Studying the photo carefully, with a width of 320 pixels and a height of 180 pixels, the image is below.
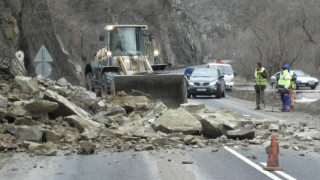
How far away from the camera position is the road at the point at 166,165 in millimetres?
9320

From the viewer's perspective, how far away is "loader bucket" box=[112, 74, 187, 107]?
20.3 m

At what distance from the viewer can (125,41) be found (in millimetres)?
23766

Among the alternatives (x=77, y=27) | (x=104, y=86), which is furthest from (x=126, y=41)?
(x=77, y=27)

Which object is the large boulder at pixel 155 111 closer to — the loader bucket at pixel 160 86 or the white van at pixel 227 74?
the loader bucket at pixel 160 86

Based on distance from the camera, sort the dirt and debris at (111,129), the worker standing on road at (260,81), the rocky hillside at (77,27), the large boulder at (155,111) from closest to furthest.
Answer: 1. the dirt and debris at (111,129)
2. the large boulder at (155,111)
3. the worker standing on road at (260,81)
4. the rocky hillside at (77,27)

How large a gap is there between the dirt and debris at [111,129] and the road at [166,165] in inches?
19.5

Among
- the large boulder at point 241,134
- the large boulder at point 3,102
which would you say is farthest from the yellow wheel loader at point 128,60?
the large boulder at point 241,134

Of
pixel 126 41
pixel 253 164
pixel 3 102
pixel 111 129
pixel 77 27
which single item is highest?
pixel 77 27

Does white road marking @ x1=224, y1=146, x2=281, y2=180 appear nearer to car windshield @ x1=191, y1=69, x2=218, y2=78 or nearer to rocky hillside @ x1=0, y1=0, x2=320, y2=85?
rocky hillside @ x1=0, y1=0, x2=320, y2=85

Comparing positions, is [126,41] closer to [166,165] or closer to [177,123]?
[177,123]

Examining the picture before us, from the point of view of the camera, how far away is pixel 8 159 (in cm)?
1123

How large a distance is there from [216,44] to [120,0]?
86564mm

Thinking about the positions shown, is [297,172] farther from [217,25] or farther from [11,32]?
[217,25]

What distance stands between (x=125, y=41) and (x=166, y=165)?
45.5ft
